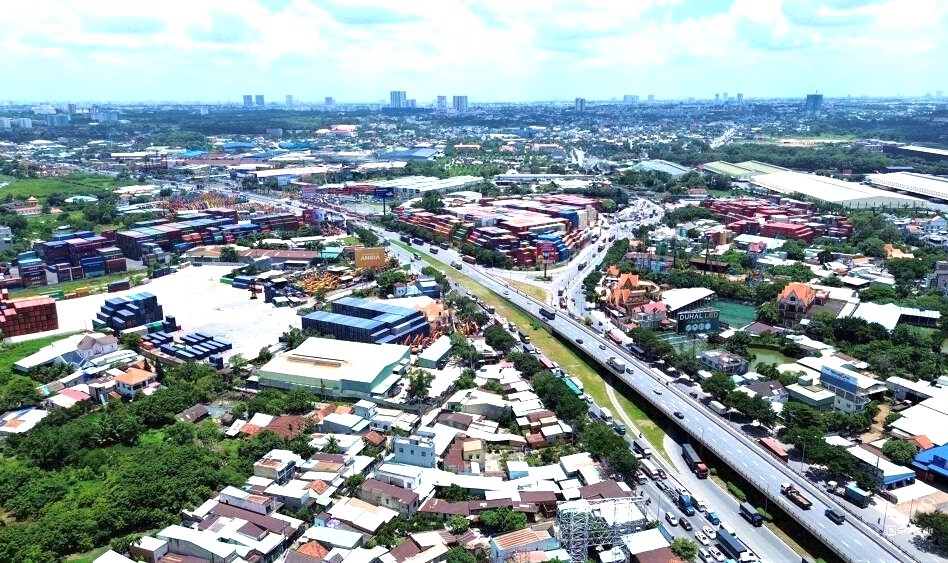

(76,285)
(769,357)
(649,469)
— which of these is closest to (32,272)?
(76,285)

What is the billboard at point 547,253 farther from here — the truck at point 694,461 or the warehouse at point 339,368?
the truck at point 694,461

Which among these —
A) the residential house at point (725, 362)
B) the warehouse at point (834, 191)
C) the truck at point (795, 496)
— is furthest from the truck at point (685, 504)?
the warehouse at point (834, 191)

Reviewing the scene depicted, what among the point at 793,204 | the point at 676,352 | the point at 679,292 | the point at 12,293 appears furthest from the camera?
the point at 793,204

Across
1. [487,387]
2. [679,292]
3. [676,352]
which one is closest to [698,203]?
[679,292]

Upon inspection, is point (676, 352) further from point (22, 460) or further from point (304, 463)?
point (22, 460)

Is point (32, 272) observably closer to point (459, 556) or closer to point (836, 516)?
point (459, 556)

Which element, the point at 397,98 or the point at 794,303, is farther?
the point at 397,98

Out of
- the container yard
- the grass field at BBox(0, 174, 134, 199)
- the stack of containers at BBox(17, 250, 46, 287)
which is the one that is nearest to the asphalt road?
the container yard
